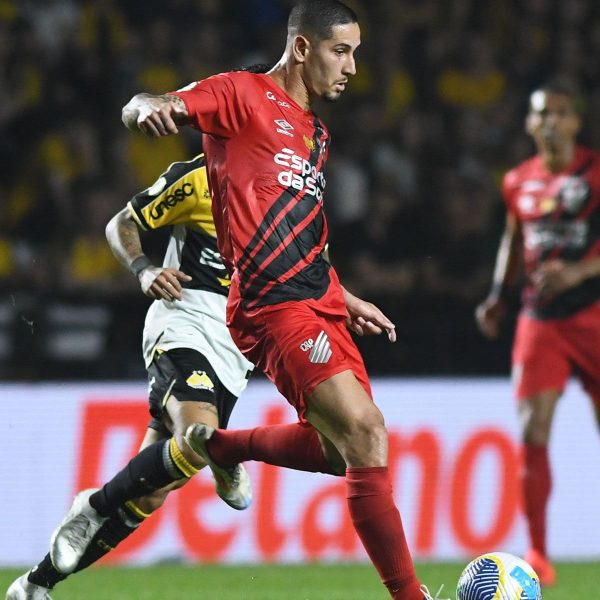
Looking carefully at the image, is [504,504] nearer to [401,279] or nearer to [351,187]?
[401,279]

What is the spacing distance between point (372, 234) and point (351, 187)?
2.30 ft

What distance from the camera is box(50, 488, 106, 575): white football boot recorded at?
5160mm

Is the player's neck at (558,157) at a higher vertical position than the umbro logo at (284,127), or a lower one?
lower

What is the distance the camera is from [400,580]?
14.1 ft

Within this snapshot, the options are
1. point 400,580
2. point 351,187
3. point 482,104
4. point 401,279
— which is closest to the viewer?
point 400,580

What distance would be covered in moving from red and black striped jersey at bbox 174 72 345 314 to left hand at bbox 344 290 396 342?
0.21m

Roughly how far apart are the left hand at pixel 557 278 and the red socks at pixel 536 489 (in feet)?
2.67

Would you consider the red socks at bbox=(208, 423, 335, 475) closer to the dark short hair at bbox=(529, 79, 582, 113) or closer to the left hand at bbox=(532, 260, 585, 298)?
the left hand at bbox=(532, 260, 585, 298)

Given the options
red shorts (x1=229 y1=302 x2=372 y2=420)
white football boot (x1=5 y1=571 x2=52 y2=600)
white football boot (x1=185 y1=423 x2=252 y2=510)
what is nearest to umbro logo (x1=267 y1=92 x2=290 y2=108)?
red shorts (x1=229 y1=302 x2=372 y2=420)

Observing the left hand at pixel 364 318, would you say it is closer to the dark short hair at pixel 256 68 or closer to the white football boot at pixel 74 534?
the dark short hair at pixel 256 68

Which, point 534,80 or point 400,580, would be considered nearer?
point 400,580

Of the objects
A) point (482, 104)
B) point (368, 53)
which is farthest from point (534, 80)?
point (368, 53)

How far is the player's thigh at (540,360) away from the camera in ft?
22.7

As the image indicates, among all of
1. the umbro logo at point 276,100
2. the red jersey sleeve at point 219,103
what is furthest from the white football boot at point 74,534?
the umbro logo at point 276,100
